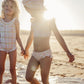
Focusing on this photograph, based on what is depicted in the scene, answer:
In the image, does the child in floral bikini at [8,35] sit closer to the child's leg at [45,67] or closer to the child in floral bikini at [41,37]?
the child in floral bikini at [41,37]

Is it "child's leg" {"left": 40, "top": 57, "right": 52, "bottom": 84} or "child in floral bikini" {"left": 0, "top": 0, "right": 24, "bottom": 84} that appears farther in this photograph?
"child in floral bikini" {"left": 0, "top": 0, "right": 24, "bottom": 84}

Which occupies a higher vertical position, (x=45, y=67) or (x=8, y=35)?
(x=8, y=35)

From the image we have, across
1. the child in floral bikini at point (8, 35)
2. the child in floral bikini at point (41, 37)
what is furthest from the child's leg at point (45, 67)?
the child in floral bikini at point (8, 35)

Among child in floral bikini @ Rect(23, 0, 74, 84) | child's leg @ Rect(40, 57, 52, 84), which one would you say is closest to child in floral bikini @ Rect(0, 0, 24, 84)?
child in floral bikini @ Rect(23, 0, 74, 84)

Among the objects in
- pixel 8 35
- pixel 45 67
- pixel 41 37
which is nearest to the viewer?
pixel 45 67

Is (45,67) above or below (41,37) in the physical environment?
below

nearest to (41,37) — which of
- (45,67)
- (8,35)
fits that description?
(45,67)

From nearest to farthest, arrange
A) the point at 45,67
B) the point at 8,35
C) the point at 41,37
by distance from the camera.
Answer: the point at 45,67, the point at 41,37, the point at 8,35

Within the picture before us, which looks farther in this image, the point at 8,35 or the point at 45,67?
the point at 8,35

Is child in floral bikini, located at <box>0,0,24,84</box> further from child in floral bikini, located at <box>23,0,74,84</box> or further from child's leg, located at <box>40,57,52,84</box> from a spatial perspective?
child's leg, located at <box>40,57,52,84</box>

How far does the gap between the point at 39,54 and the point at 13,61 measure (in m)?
0.72

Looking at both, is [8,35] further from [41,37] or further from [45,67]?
[45,67]

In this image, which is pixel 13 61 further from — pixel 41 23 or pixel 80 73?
pixel 80 73

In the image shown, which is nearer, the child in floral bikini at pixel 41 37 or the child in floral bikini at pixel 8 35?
the child in floral bikini at pixel 41 37
